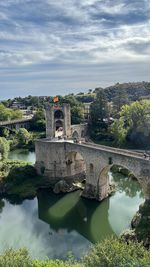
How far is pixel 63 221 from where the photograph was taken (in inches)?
1078

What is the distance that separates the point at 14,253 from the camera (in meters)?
14.7

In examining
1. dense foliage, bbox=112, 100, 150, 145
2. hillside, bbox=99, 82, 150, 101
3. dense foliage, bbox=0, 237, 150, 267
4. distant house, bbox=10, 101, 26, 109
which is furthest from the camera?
distant house, bbox=10, 101, 26, 109

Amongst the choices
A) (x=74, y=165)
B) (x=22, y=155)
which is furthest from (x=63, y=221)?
(x=22, y=155)

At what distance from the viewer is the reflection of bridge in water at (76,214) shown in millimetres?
25575

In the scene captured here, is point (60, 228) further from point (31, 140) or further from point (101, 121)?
point (101, 121)

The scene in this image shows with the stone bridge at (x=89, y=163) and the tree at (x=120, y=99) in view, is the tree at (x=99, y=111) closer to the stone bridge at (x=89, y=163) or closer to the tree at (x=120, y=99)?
the tree at (x=120, y=99)

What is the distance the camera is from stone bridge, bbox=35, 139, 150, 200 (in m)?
24.6

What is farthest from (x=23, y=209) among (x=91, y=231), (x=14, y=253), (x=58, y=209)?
(x=14, y=253)

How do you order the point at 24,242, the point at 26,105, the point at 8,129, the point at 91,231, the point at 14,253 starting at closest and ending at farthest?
1. the point at 14,253
2. the point at 24,242
3. the point at 91,231
4. the point at 8,129
5. the point at 26,105

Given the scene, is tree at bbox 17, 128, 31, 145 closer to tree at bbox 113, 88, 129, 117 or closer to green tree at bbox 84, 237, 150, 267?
tree at bbox 113, 88, 129, 117

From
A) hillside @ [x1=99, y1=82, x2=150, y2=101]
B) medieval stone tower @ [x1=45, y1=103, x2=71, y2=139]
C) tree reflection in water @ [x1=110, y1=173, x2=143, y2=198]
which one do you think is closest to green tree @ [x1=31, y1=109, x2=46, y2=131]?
medieval stone tower @ [x1=45, y1=103, x2=71, y2=139]

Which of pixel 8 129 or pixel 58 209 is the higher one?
pixel 8 129

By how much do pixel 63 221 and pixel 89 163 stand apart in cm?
624

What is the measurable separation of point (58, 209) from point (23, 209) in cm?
345
